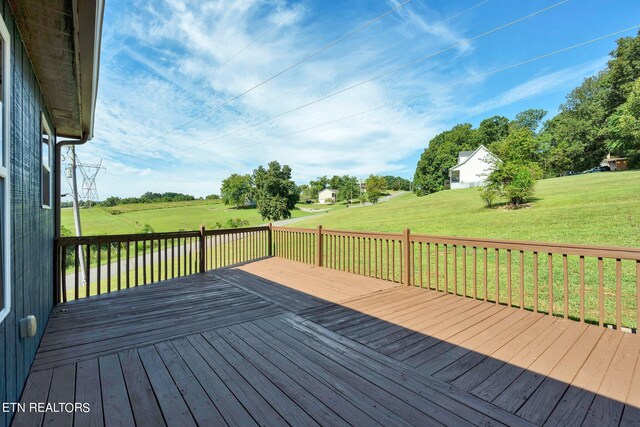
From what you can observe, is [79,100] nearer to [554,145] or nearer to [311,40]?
[311,40]

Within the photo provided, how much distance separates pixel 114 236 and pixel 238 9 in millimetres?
7944

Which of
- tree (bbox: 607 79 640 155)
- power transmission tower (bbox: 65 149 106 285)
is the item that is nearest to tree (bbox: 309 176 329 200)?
tree (bbox: 607 79 640 155)

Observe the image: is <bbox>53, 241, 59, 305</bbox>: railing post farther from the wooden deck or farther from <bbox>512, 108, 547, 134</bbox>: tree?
<bbox>512, 108, 547, 134</bbox>: tree

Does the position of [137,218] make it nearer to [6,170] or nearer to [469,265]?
[469,265]

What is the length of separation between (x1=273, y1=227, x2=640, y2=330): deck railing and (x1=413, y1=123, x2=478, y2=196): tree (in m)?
29.8

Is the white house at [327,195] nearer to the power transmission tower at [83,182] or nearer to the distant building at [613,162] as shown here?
the distant building at [613,162]

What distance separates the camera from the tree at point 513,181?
11.6 meters

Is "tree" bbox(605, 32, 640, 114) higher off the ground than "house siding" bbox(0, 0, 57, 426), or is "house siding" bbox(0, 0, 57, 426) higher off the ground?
"tree" bbox(605, 32, 640, 114)

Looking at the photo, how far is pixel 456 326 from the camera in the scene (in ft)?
9.52

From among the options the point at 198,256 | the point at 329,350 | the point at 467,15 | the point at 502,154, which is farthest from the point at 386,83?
the point at 329,350

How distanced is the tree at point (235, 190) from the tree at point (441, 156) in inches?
943

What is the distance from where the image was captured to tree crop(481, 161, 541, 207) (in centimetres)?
1157

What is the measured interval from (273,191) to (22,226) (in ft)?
89.9

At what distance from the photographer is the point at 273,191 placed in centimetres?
2917
